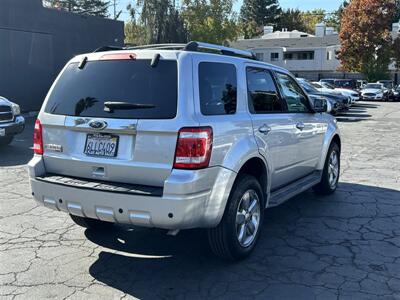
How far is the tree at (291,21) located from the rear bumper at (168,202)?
86.9 m

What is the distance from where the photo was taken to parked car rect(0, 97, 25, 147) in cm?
1048

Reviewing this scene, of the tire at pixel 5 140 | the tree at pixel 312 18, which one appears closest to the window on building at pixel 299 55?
the tree at pixel 312 18

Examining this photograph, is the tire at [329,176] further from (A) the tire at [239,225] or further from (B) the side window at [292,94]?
(A) the tire at [239,225]

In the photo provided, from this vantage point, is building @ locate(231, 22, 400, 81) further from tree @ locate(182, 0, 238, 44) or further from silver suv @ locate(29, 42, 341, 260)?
silver suv @ locate(29, 42, 341, 260)

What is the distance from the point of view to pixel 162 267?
453 cm

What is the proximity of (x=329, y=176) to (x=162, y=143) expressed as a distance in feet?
12.3

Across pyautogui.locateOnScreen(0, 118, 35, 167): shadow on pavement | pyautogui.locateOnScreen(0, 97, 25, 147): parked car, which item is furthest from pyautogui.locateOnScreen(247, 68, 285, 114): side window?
pyautogui.locateOnScreen(0, 97, 25, 147): parked car

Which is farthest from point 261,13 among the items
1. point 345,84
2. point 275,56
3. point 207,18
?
point 345,84

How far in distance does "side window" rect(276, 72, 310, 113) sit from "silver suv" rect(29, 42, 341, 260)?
0.71 meters

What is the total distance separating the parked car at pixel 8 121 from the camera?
10.5 metres

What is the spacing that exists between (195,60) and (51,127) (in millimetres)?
1499

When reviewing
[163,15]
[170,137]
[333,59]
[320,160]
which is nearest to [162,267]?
[170,137]

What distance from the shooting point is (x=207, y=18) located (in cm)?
4553

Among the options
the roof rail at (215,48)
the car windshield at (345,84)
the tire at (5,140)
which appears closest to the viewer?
the roof rail at (215,48)
